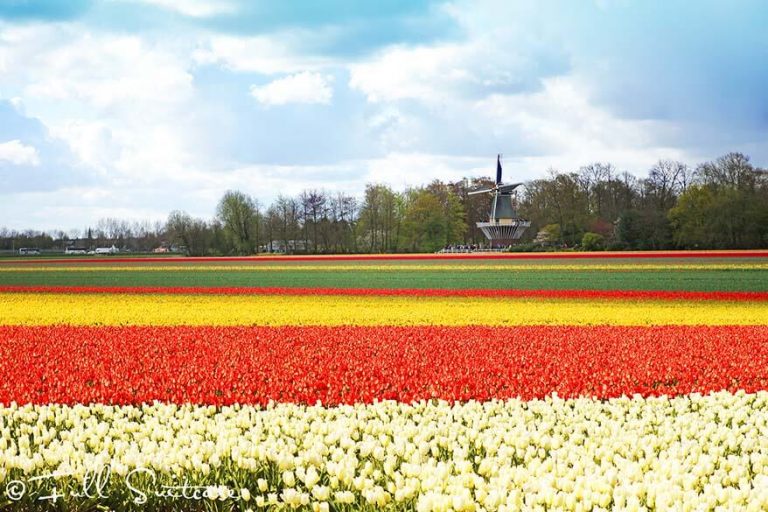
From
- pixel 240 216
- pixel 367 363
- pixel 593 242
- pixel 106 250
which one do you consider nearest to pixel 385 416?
pixel 367 363

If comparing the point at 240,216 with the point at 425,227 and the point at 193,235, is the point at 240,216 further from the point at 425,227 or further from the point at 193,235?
the point at 425,227

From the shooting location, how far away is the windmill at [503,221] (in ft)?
289

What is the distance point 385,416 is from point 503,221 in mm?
82856

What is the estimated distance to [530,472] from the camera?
19.6 feet

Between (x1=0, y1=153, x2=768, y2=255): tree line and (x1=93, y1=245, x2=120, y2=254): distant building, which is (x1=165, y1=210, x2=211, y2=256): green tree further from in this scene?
(x1=93, y1=245, x2=120, y2=254): distant building

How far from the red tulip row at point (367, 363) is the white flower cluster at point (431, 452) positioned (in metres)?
0.79

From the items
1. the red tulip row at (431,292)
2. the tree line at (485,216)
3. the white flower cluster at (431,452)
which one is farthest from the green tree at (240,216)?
the white flower cluster at (431,452)

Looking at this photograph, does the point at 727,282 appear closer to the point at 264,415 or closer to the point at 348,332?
the point at 348,332

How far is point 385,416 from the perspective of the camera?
7.89m

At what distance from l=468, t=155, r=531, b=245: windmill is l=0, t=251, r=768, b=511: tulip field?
67765mm

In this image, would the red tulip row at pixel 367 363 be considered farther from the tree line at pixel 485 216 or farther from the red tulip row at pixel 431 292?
the tree line at pixel 485 216

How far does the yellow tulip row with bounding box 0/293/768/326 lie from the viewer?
65.8 feet

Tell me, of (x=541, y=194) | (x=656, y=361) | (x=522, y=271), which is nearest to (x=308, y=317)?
(x=656, y=361)

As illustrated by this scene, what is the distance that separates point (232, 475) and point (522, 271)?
117 feet
